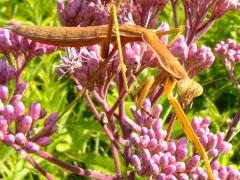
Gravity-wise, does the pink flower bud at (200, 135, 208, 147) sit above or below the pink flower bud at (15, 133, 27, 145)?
below

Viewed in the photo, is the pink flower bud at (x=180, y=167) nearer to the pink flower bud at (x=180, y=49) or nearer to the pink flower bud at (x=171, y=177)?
the pink flower bud at (x=171, y=177)

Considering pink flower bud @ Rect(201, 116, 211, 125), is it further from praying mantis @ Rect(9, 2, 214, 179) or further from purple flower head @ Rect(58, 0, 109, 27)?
purple flower head @ Rect(58, 0, 109, 27)

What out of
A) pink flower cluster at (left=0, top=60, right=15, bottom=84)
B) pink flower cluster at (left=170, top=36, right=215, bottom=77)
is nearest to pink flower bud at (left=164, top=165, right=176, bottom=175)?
pink flower cluster at (left=170, top=36, right=215, bottom=77)

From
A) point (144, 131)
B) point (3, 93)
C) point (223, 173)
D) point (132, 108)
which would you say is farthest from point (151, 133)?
point (3, 93)

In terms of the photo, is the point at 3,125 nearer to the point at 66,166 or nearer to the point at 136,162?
the point at 66,166

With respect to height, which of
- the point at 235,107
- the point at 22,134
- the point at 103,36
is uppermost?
the point at 103,36

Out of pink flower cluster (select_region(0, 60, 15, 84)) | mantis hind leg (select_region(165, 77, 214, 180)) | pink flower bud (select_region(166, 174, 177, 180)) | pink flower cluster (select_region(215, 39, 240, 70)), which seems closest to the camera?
mantis hind leg (select_region(165, 77, 214, 180))

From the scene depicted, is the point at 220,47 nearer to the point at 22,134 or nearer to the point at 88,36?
the point at 88,36

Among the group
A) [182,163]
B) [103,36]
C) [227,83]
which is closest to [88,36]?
[103,36]
